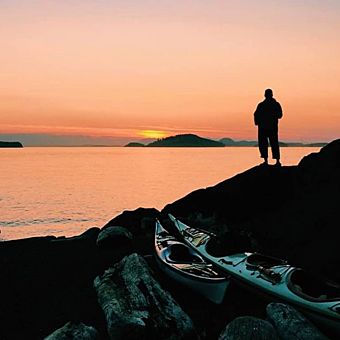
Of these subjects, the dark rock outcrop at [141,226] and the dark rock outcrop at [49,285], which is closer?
the dark rock outcrop at [49,285]

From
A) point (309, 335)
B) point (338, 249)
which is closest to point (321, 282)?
point (309, 335)

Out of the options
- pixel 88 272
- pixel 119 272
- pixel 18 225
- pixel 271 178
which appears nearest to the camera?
pixel 119 272

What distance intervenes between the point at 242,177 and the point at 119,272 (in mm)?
9176

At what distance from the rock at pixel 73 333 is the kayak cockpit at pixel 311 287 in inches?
179

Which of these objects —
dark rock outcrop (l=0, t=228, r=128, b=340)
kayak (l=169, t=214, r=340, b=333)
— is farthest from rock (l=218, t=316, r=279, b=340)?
dark rock outcrop (l=0, t=228, r=128, b=340)

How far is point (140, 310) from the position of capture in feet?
31.2

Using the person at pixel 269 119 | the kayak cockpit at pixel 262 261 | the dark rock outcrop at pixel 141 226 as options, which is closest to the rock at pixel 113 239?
the dark rock outcrop at pixel 141 226

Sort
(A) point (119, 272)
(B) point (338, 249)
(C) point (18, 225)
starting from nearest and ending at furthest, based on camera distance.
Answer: (A) point (119, 272)
(B) point (338, 249)
(C) point (18, 225)

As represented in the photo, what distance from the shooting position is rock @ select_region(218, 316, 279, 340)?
8047 mm

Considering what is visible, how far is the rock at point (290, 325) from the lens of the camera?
8.63m

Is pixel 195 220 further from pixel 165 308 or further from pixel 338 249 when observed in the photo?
pixel 165 308

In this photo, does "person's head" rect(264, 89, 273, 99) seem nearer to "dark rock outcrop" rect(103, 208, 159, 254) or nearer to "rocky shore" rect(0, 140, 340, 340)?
"rocky shore" rect(0, 140, 340, 340)

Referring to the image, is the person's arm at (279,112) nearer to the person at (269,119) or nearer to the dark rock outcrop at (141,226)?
the person at (269,119)

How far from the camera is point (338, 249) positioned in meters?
13.4
